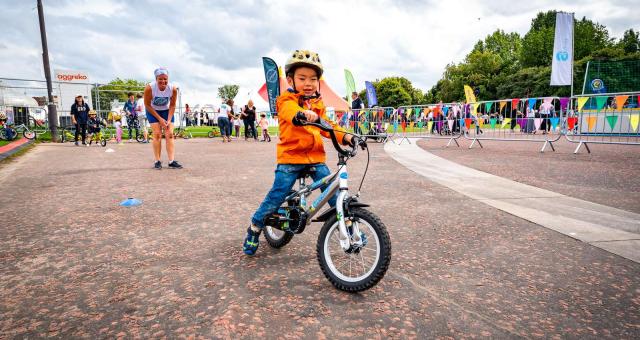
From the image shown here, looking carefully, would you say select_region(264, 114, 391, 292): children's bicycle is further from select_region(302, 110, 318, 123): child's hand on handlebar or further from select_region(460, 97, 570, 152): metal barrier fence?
select_region(460, 97, 570, 152): metal barrier fence

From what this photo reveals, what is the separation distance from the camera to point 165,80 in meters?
7.31

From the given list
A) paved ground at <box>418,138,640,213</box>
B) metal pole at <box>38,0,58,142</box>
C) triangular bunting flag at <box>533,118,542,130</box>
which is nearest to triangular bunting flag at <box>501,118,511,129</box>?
triangular bunting flag at <box>533,118,542,130</box>

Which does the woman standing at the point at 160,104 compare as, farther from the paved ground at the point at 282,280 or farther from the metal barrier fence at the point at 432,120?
the metal barrier fence at the point at 432,120

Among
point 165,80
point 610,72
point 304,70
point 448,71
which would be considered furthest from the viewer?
point 448,71

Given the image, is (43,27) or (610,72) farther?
(610,72)

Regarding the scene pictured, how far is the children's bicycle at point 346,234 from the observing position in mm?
2322

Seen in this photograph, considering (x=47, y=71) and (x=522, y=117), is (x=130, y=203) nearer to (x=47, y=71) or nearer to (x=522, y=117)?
(x=522, y=117)

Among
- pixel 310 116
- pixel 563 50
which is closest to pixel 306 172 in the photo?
pixel 310 116

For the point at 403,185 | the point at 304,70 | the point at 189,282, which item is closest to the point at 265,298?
the point at 189,282

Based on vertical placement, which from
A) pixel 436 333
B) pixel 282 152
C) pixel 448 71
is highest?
pixel 448 71

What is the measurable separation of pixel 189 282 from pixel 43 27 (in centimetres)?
1719

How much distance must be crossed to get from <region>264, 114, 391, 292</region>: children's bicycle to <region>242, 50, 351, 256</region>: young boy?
157 millimetres

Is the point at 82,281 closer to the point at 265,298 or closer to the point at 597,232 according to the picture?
the point at 265,298

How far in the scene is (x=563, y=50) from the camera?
1686 cm
